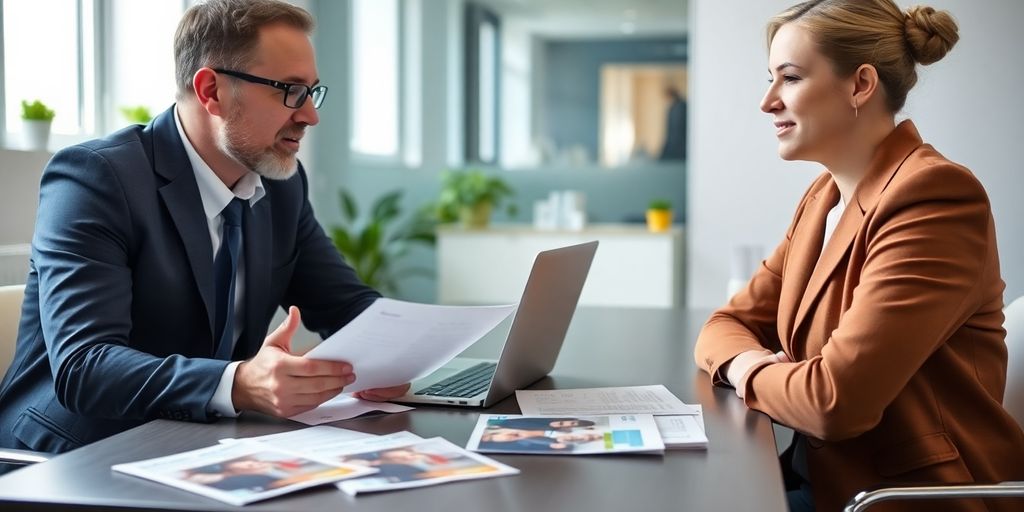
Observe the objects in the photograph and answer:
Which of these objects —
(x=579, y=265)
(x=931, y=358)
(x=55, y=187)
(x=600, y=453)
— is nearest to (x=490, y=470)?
(x=600, y=453)

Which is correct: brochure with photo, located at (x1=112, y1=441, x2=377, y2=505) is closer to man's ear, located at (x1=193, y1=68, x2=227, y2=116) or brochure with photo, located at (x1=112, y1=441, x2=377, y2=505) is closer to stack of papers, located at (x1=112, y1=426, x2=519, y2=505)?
stack of papers, located at (x1=112, y1=426, x2=519, y2=505)

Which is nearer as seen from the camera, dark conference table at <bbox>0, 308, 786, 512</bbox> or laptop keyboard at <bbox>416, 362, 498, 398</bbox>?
dark conference table at <bbox>0, 308, 786, 512</bbox>

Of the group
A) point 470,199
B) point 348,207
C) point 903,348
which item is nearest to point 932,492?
point 903,348

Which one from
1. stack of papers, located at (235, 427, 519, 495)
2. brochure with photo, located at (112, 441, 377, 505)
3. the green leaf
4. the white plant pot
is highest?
the white plant pot

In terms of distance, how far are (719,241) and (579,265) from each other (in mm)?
2840

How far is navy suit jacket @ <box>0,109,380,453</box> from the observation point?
1.37 m

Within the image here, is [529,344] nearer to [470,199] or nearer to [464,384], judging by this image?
[464,384]

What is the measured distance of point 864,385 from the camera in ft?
4.37

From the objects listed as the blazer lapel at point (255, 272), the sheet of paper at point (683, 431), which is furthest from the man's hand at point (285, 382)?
the blazer lapel at point (255, 272)

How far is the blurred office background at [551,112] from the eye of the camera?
368 centimetres

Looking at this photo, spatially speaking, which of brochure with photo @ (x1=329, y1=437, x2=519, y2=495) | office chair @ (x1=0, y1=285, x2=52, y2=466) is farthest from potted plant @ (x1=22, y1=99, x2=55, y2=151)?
brochure with photo @ (x1=329, y1=437, x2=519, y2=495)

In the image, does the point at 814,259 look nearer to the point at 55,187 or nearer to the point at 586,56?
the point at 55,187

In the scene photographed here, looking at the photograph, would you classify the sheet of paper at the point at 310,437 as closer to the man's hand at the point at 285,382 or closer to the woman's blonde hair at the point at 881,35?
the man's hand at the point at 285,382

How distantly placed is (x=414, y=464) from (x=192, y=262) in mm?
745
